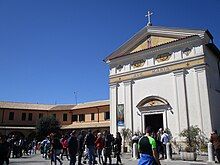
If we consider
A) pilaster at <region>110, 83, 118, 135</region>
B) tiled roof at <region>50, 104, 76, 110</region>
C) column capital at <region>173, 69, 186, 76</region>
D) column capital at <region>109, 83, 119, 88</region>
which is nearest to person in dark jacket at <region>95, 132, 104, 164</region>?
column capital at <region>173, 69, 186, 76</region>

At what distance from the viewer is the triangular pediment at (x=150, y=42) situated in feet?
77.1

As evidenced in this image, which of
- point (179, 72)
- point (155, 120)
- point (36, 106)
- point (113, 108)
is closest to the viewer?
point (179, 72)

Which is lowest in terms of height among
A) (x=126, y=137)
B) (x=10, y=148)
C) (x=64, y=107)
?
(x=10, y=148)

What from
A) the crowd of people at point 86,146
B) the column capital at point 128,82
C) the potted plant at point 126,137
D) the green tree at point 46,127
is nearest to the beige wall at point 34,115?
the green tree at point 46,127

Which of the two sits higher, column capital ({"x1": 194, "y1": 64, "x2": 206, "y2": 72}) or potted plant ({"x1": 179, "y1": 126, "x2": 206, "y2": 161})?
column capital ({"x1": 194, "y1": 64, "x2": 206, "y2": 72})

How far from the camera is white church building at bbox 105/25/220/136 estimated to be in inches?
808

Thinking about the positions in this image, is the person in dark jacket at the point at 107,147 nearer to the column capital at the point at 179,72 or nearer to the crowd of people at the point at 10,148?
the crowd of people at the point at 10,148

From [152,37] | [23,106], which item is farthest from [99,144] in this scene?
[23,106]

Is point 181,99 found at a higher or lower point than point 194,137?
higher

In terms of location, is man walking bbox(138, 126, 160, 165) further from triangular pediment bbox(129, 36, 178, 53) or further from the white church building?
triangular pediment bbox(129, 36, 178, 53)

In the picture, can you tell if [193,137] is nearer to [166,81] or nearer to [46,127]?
[166,81]

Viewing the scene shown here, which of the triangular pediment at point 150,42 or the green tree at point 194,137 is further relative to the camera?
the triangular pediment at point 150,42

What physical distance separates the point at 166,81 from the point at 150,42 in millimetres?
4392

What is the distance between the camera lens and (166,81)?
882 inches
